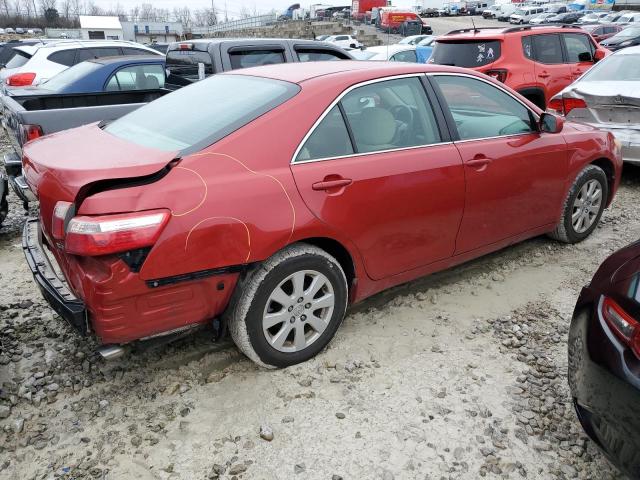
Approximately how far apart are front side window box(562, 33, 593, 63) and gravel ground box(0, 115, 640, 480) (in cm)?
638

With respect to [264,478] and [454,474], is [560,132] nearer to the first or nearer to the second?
[454,474]

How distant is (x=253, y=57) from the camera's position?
19.5 ft

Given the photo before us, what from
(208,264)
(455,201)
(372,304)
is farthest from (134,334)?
(455,201)

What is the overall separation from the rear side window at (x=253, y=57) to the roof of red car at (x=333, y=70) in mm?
2299

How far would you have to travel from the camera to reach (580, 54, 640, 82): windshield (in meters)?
6.38

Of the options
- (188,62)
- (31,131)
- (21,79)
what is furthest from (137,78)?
(31,131)

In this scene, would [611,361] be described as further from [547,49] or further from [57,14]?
[57,14]

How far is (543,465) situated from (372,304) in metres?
1.58

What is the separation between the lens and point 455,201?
3.45 m

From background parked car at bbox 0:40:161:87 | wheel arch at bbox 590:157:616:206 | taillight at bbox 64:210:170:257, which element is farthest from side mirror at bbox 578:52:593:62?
taillight at bbox 64:210:170:257

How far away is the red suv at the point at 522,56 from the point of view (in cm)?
788

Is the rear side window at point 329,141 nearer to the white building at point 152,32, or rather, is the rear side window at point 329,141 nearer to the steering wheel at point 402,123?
the steering wheel at point 402,123

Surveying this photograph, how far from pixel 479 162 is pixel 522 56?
5320 mm

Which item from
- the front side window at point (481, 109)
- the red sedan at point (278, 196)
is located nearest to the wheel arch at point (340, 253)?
the red sedan at point (278, 196)
